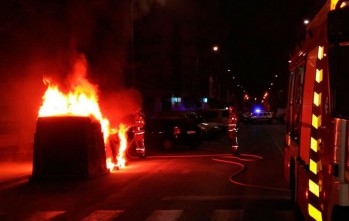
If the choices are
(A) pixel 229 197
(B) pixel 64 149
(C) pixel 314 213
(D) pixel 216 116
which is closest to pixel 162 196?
(A) pixel 229 197

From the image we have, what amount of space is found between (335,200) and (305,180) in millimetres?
2230

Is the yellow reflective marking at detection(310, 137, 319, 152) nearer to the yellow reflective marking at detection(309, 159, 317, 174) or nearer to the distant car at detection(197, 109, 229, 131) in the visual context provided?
the yellow reflective marking at detection(309, 159, 317, 174)

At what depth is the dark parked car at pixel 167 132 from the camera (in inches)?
1022

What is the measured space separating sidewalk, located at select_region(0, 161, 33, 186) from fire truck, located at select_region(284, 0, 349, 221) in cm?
960

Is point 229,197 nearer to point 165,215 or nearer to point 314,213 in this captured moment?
point 165,215

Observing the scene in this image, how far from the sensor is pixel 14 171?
58.4 ft

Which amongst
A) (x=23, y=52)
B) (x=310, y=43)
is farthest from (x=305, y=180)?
(x=23, y=52)

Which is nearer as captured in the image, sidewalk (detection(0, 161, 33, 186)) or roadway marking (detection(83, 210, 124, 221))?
roadway marking (detection(83, 210, 124, 221))

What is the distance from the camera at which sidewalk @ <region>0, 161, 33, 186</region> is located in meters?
15.6

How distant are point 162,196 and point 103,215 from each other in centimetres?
220

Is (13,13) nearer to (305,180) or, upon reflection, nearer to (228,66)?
(305,180)

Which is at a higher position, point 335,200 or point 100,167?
point 335,200

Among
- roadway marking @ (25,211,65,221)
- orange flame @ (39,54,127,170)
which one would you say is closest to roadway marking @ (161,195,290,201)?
roadway marking @ (25,211,65,221)

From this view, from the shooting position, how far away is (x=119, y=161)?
1864 cm
